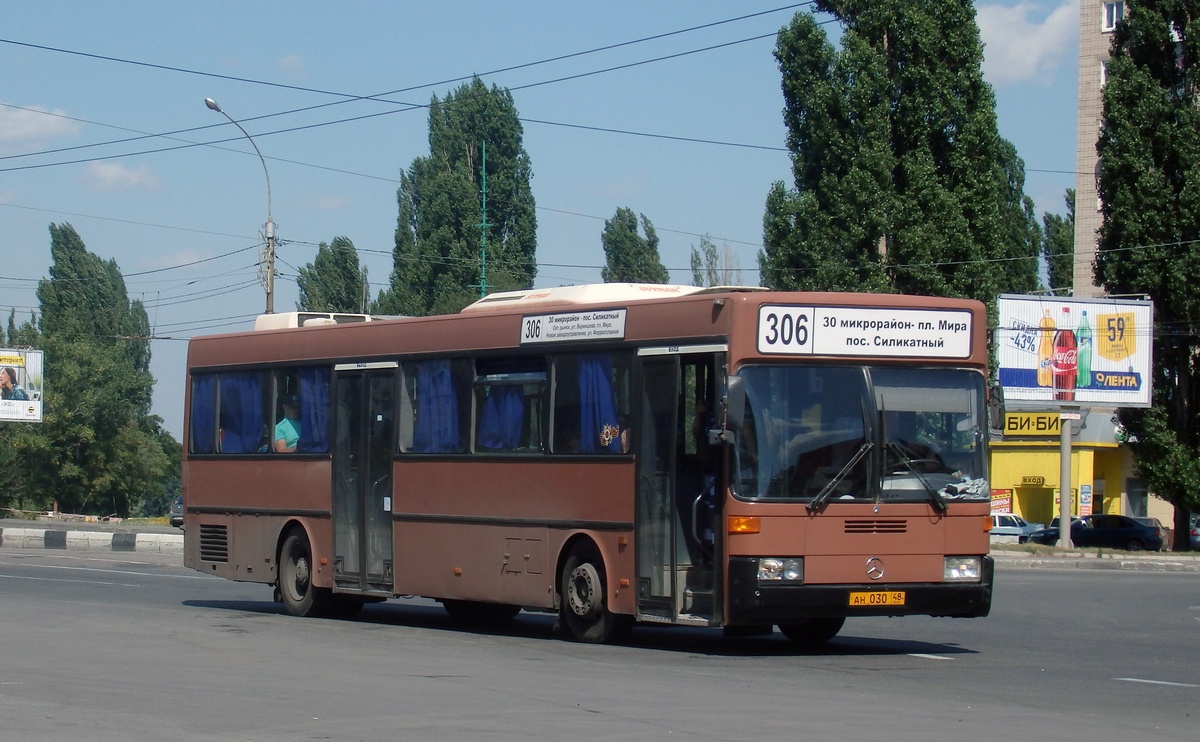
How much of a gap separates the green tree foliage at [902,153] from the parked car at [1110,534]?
1051cm

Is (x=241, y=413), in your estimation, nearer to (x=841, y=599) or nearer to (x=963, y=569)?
(x=841, y=599)

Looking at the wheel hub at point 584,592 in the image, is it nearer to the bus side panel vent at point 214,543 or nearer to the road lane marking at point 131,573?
the bus side panel vent at point 214,543

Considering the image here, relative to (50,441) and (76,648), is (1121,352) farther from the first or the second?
(50,441)

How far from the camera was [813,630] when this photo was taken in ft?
47.0

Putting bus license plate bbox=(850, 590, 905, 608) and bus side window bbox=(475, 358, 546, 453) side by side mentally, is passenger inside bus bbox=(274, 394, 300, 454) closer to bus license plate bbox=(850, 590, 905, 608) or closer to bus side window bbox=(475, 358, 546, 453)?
bus side window bbox=(475, 358, 546, 453)

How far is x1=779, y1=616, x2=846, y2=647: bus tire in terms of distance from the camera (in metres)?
14.2

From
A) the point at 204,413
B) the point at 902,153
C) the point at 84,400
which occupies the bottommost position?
the point at 204,413

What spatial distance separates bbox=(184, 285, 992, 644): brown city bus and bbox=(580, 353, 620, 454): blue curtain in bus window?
0.08ft

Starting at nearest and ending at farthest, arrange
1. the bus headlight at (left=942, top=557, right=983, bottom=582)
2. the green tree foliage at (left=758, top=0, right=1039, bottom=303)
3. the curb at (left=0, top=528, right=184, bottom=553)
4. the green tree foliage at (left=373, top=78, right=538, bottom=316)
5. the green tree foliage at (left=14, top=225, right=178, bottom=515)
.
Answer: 1. the bus headlight at (left=942, top=557, right=983, bottom=582)
2. the curb at (left=0, top=528, right=184, bottom=553)
3. the green tree foliage at (left=758, top=0, right=1039, bottom=303)
4. the green tree foliage at (left=373, top=78, right=538, bottom=316)
5. the green tree foliage at (left=14, top=225, right=178, bottom=515)

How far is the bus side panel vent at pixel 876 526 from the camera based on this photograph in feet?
42.1

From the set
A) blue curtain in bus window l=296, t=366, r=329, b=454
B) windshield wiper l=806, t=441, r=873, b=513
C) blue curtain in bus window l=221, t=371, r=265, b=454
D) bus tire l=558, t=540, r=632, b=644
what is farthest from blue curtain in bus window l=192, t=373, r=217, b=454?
windshield wiper l=806, t=441, r=873, b=513

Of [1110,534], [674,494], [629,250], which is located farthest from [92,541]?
[629,250]

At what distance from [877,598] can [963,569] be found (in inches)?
34.8

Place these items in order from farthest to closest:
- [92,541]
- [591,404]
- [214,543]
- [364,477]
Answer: [92,541]
[214,543]
[364,477]
[591,404]
